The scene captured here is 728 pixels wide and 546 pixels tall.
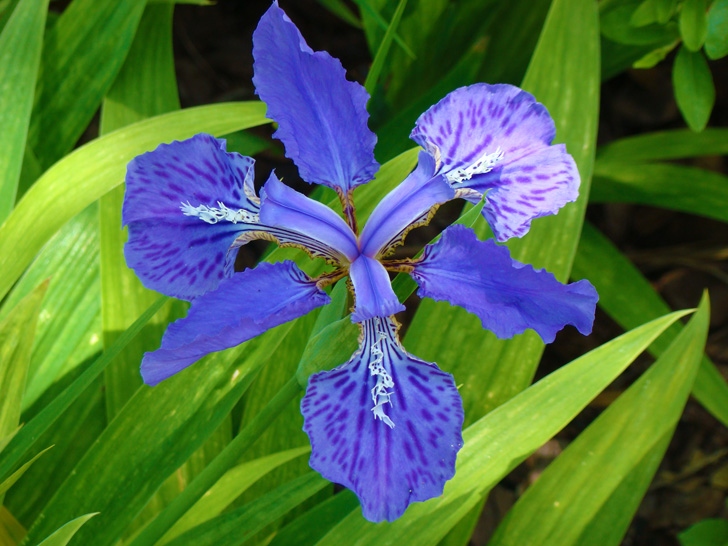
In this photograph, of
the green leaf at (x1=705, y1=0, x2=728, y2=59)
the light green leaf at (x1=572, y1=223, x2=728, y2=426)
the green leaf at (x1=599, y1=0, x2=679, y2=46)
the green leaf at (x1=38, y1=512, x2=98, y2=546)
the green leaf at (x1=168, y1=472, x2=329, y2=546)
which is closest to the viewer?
the green leaf at (x1=38, y1=512, x2=98, y2=546)

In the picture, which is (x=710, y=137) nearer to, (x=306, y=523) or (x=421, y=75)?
(x=421, y=75)

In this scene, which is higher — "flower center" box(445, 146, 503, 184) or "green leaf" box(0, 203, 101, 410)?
"flower center" box(445, 146, 503, 184)

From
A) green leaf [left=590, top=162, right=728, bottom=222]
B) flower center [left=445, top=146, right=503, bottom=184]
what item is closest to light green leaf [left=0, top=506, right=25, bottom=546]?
flower center [left=445, top=146, right=503, bottom=184]

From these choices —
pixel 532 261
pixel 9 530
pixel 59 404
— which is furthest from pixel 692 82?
pixel 9 530

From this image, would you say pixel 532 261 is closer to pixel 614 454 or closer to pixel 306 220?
pixel 614 454

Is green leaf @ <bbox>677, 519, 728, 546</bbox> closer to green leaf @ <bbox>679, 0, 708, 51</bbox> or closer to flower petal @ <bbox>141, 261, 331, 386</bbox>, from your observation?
green leaf @ <bbox>679, 0, 708, 51</bbox>

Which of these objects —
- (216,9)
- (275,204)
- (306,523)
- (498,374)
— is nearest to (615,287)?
(498,374)

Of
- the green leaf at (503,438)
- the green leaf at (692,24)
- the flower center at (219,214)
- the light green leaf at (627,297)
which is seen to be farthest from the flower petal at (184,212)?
the light green leaf at (627,297)

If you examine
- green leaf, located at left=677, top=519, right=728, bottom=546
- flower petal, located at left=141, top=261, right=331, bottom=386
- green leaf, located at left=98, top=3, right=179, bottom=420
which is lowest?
green leaf, located at left=677, top=519, right=728, bottom=546
